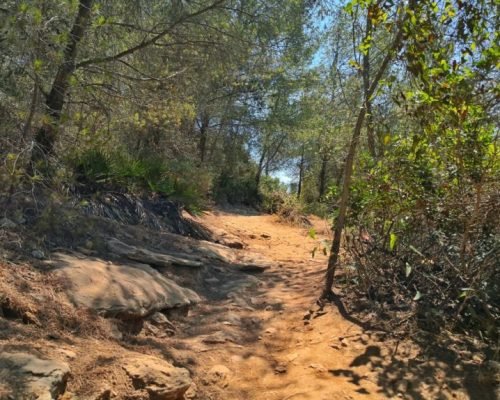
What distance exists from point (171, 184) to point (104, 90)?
273 cm

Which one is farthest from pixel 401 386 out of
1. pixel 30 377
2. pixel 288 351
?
pixel 30 377

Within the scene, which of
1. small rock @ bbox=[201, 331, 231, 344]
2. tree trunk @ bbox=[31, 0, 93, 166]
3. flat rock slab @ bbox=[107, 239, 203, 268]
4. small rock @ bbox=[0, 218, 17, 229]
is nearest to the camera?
small rock @ bbox=[201, 331, 231, 344]

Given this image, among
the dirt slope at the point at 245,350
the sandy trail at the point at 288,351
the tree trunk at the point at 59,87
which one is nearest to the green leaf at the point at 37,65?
the tree trunk at the point at 59,87

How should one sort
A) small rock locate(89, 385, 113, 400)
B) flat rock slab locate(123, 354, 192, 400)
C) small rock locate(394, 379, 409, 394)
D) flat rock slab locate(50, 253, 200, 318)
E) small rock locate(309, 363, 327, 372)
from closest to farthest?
small rock locate(89, 385, 113, 400), flat rock slab locate(123, 354, 192, 400), small rock locate(394, 379, 409, 394), small rock locate(309, 363, 327, 372), flat rock slab locate(50, 253, 200, 318)

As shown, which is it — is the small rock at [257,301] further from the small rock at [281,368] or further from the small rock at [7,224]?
the small rock at [7,224]

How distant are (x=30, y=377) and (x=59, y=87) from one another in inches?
165

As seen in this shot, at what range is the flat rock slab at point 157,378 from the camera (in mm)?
3127

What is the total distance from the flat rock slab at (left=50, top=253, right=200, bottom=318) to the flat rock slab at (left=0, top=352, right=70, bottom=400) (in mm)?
1391

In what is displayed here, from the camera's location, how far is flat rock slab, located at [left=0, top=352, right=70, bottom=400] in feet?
8.05

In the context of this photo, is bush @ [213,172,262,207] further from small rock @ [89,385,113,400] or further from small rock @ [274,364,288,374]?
small rock @ [89,385,113,400]

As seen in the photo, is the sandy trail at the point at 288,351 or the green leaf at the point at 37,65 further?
the green leaf at the point at 37,65

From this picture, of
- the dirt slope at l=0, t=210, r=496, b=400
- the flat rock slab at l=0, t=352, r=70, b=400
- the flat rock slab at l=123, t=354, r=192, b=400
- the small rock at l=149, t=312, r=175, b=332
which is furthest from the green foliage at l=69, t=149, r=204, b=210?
the flat rock slab at l=0, t=352, r=70, b=400

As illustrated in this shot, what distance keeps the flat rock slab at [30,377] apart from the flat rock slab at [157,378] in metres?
0.48

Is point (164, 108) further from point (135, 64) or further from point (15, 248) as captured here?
point (15, 248)
